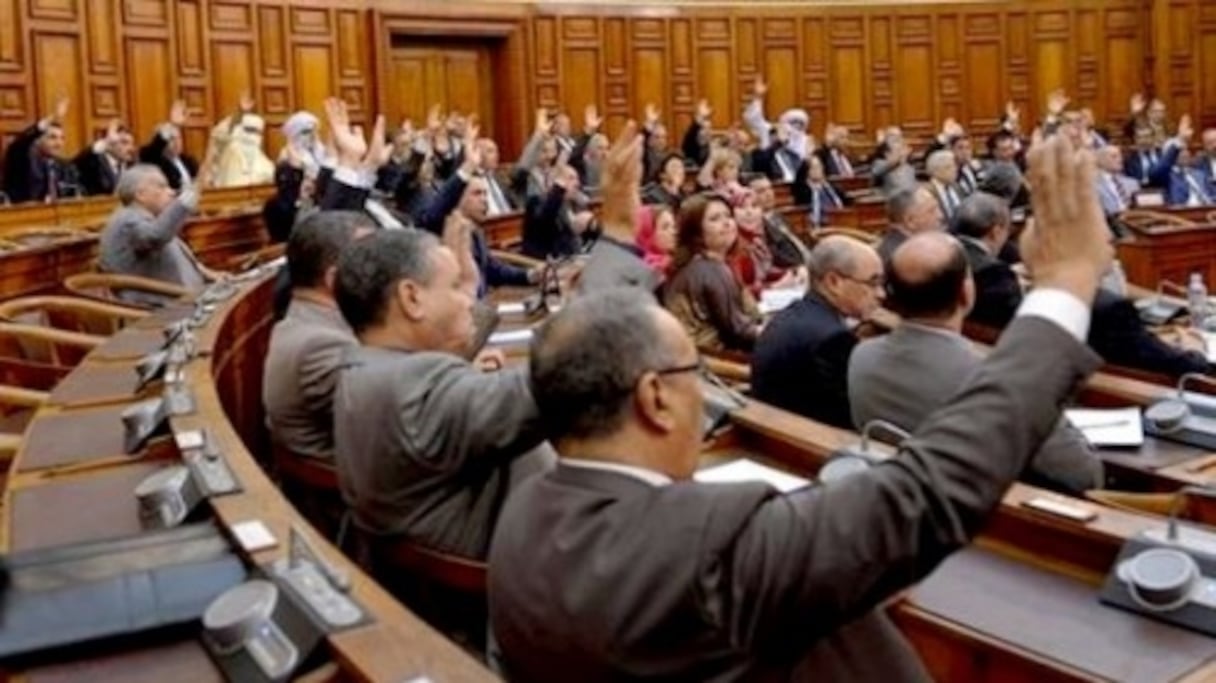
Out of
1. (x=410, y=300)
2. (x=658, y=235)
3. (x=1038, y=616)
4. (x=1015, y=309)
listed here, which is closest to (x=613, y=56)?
(x=658, y=235)

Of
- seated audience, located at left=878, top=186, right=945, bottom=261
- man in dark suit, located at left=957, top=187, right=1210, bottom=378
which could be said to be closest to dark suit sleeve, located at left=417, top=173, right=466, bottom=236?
seated audience, located at left=878, top=186, right=945, bottom=261

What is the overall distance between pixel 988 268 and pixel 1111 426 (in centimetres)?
148

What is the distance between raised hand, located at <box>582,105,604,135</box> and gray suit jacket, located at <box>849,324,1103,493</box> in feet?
29.2

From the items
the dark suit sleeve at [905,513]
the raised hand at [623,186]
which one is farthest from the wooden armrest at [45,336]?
the dark suit sleeve at [905,513]

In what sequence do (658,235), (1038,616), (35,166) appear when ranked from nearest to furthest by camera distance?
(1038,616) → (658,235) → (35,166)

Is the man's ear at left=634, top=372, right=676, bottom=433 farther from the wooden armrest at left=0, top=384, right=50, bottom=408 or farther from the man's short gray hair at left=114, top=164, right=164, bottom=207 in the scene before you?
the man's short gray hair at left=114, top=164, right=164, bottom=207

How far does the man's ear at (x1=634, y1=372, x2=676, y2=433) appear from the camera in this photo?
1451mm

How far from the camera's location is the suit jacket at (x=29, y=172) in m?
8.77

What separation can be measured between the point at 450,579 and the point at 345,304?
554mm

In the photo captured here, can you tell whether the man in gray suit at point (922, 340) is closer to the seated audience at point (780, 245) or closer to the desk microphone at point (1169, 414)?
the desk microphone at point (1169, 414)

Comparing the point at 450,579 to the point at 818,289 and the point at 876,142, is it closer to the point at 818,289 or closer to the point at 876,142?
the point at 818,289

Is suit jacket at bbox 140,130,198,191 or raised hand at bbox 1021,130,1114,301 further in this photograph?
suit jacket at bbox 140,130,198,191

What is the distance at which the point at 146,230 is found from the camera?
5.95 metres

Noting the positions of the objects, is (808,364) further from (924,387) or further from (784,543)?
(784,543)
